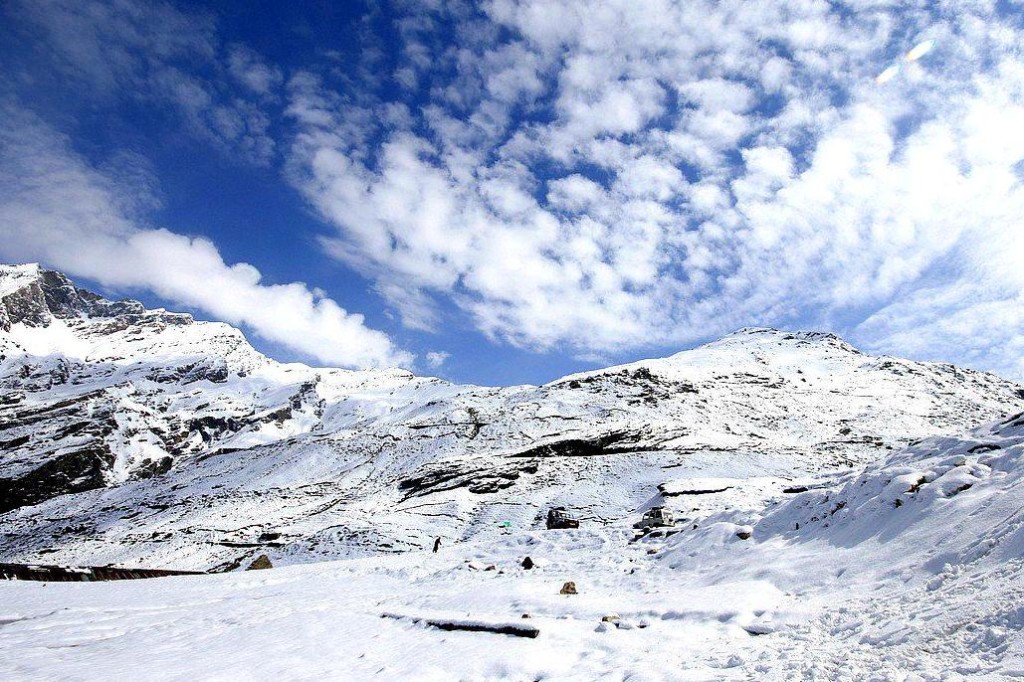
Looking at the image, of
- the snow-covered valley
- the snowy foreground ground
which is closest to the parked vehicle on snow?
the snow-covered valley

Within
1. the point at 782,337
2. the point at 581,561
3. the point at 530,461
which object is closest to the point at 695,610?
the point at 581,561

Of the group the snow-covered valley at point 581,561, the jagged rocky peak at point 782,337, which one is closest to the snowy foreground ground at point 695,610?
the snow-covered valley at point 581,561

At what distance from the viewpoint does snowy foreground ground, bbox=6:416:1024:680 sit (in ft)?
17.0

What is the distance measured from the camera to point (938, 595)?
578 cm

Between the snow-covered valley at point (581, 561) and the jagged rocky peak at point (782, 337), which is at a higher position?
the jagged rocky peak at point (782, 337)

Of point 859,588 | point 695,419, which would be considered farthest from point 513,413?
point 859,588

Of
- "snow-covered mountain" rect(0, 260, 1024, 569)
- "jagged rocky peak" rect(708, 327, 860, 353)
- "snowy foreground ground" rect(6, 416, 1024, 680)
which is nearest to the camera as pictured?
"snowy foreground ground" rect(6, 416, 1024, 680)

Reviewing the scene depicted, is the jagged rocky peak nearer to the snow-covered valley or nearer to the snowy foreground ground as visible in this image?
the snow-covered valley

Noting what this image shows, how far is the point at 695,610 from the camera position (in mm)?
7492

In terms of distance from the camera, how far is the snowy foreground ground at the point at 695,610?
5.18m

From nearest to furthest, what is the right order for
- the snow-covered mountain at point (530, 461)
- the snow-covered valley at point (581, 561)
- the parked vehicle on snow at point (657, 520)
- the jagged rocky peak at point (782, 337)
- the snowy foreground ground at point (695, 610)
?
the snowy foreground ground at point (695, 610) < the snow-covered valley at point (581, 561) < the parked vehicle on snow at point (657, 520) < the snow-covered mountain at point (530, 461) < the jagged rocky peak at point (782, 337)

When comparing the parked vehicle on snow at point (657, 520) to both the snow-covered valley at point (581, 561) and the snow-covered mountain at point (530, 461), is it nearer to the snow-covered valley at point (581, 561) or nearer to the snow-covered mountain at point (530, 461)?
the snow-covered valley at point (581, 561)

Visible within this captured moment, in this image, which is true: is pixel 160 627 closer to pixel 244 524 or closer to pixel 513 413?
pixel 244 524

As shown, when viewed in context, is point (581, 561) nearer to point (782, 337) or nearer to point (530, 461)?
point (530, 461)
